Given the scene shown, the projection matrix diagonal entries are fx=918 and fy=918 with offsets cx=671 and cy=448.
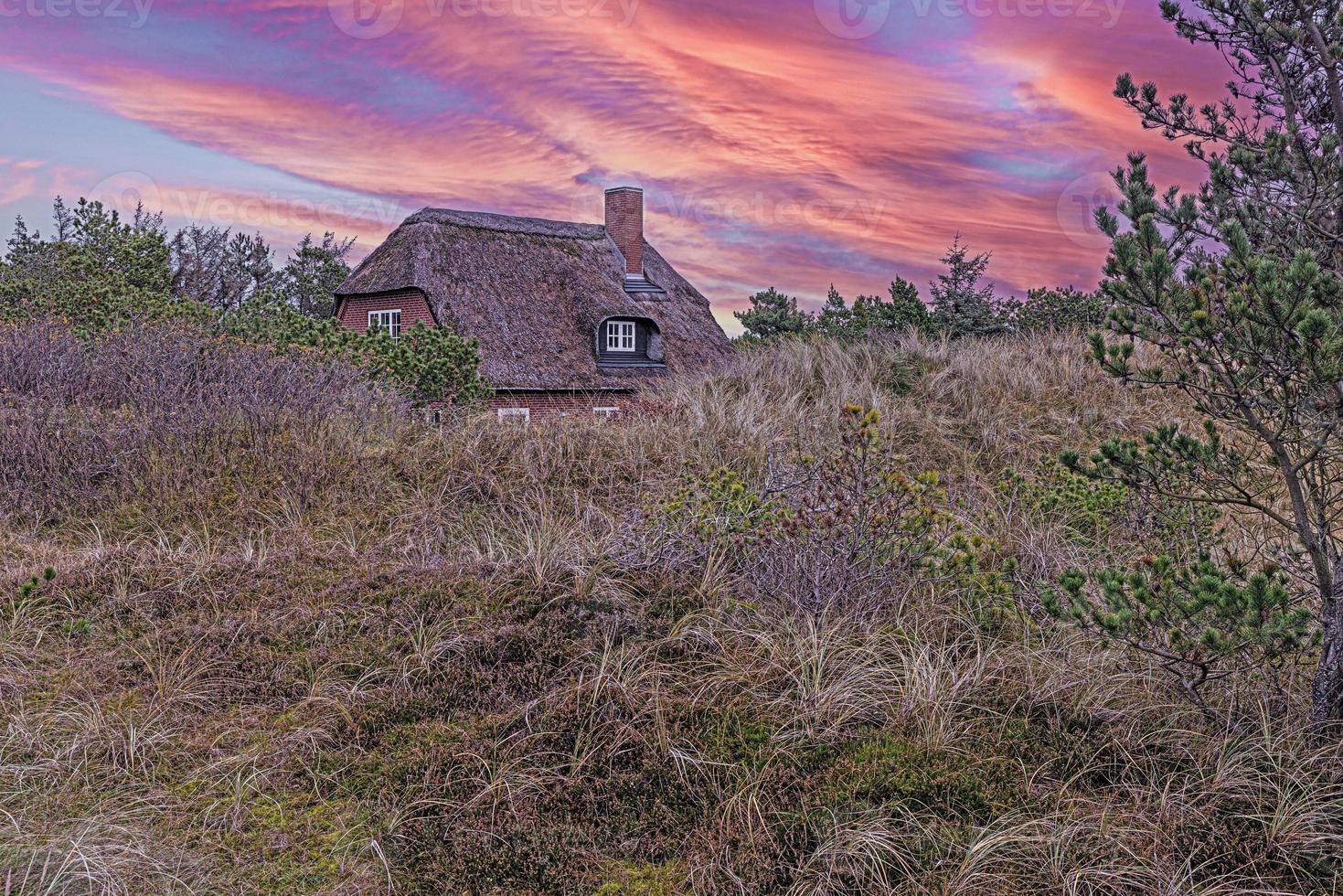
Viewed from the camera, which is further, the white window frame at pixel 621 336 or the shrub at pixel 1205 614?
the white window frame at pixel 621 336

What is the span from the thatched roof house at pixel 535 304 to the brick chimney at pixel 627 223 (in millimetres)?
113

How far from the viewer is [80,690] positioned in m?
4.08

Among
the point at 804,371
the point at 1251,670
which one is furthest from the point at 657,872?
the point at 804,371

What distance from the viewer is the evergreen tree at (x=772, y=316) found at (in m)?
26.8

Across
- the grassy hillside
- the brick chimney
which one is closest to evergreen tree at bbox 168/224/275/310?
the brick chimney

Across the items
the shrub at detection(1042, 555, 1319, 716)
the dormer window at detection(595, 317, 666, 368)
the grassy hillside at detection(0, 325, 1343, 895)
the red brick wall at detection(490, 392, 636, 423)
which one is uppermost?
the dormer window at detection(595, 317, 666, 368)

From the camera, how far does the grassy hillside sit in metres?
2.89

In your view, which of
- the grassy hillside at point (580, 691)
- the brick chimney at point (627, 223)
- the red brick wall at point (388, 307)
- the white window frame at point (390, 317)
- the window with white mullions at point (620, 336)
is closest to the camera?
the grassy hillside at point (580, 691)

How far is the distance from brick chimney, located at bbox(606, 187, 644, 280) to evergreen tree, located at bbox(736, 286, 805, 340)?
382 centimetres

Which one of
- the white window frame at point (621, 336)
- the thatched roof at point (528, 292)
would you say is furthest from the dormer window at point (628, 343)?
the thatched roof at point (528, 292)

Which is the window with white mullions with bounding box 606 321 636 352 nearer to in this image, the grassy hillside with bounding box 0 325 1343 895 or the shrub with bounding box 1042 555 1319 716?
the grassy hillside with bounding box 0 325 1343 895

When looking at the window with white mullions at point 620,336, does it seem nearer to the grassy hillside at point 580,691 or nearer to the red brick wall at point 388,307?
the red brick wall at point 388,307

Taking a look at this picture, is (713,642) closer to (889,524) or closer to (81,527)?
(889,524)

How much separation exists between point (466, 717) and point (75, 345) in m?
7.95
